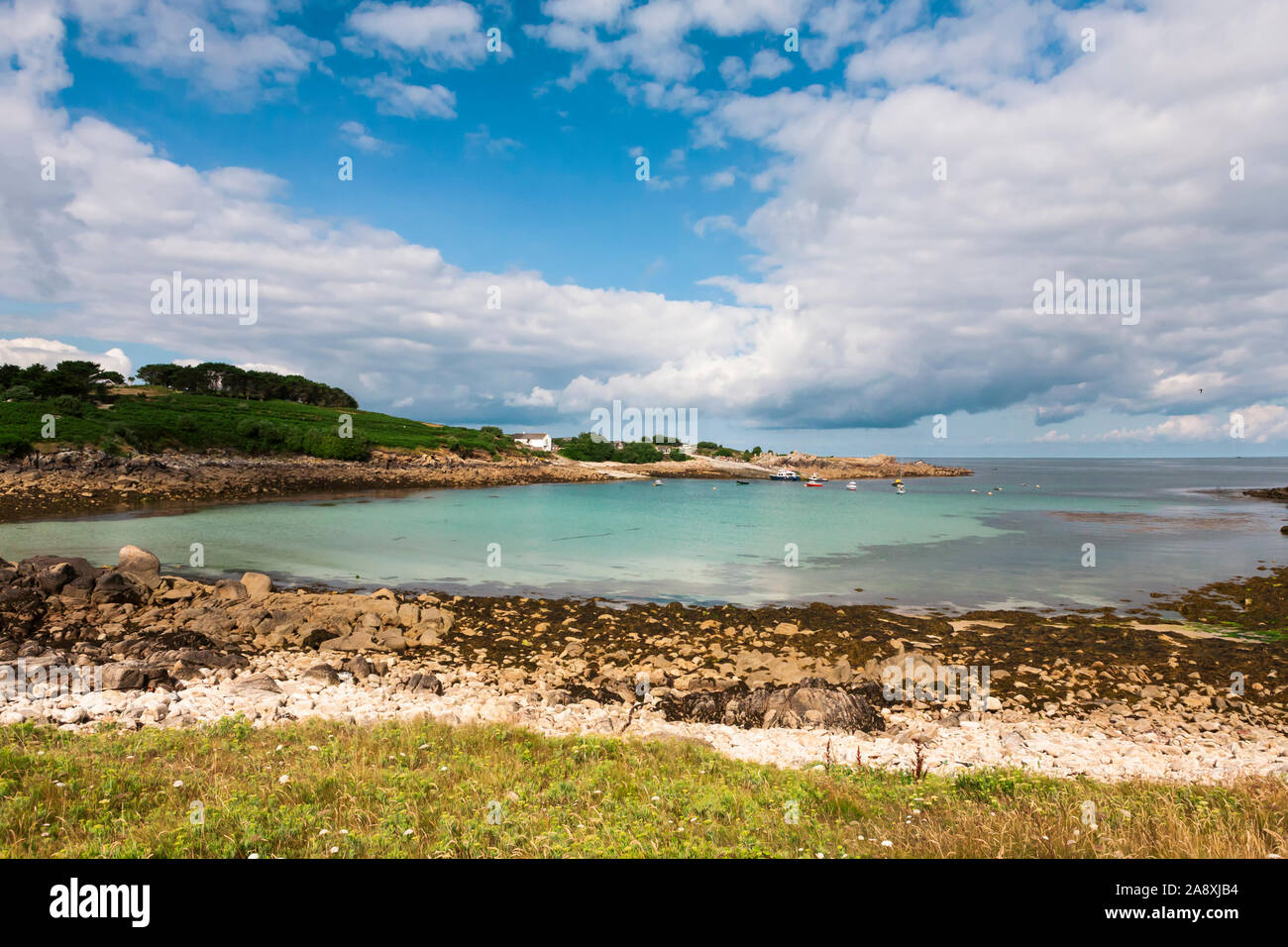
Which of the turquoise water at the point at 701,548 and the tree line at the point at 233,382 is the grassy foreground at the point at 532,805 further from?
the tree line at the point at 233,382

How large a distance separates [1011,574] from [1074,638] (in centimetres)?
1260

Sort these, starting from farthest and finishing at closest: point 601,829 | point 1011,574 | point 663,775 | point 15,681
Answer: point 1011,574 → point 15,681 → point 663,775 → point 601,829

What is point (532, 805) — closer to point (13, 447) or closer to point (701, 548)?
point (701, 548)

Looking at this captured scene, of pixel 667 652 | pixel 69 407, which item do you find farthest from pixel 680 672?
pixel 69 407

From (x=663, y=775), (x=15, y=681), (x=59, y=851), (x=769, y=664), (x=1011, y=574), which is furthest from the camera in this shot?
(x=1011, y=574)

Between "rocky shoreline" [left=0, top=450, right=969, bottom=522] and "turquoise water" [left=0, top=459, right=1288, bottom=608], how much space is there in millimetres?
8311

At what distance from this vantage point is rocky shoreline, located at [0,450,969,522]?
161ft

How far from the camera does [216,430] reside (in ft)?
269

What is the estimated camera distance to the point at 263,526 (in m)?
41.0

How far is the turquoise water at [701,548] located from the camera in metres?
26.3

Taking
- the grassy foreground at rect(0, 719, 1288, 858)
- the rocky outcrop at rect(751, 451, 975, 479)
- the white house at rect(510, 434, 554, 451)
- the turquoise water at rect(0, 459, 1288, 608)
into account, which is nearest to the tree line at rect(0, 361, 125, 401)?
the turquoise water at rect(0, 459, 1288, 608)

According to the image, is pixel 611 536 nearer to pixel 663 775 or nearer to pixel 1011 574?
pixel 1011 574
